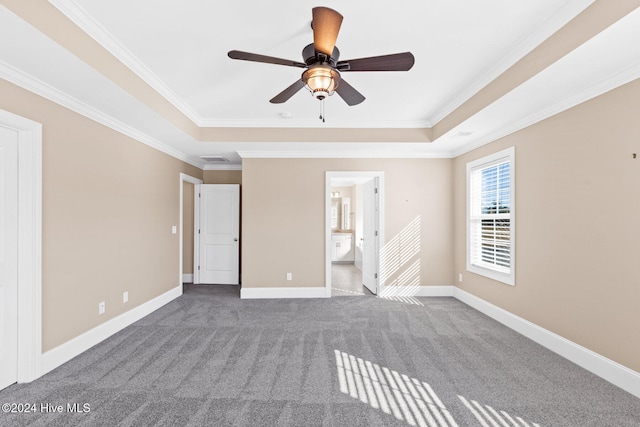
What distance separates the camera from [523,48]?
235 centimetres

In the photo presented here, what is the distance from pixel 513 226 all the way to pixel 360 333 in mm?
2259

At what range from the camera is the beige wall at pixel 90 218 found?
2529 millimetres

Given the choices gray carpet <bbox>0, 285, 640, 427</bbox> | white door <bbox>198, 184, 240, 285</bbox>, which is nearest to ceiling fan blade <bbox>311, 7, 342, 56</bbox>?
gray carpet <bbox>0, 285, 640, 427</bbox>

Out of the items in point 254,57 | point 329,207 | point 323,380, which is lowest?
point 323,380

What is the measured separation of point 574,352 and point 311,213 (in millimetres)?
3603

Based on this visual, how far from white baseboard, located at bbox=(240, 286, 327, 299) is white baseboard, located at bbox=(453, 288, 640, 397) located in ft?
8.13

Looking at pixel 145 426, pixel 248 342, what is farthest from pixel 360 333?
pixel 145 426

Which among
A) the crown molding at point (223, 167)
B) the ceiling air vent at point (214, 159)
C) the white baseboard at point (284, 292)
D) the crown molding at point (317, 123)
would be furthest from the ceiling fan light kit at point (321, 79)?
the crown molding at point (223, 167)

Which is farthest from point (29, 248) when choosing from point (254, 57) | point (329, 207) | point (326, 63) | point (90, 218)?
point (329, 207)

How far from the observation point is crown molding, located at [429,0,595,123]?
1911 mm

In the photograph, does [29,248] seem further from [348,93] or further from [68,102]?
[348,93]

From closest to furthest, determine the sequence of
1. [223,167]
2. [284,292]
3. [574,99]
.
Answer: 1. [574,99]
2. [284,292]
3. [223,167]

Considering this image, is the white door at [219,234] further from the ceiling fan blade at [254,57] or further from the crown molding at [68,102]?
the ceiling fan blade at [254,57]

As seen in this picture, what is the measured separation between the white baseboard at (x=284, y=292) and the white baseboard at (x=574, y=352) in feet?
8.13
